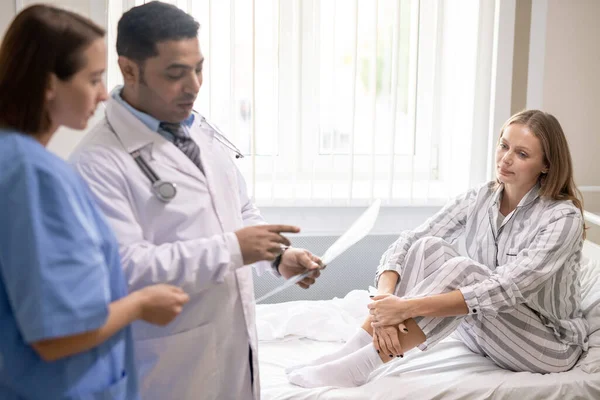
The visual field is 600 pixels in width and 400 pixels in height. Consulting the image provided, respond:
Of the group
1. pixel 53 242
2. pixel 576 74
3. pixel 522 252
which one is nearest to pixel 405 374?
pixel 522 252

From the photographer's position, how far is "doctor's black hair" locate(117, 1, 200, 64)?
1270mm

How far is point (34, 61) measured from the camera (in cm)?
98

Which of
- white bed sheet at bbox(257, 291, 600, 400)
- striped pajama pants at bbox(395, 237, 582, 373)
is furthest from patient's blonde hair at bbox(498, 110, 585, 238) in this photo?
white bed sheet at bbox(257, 291, 600, 400)

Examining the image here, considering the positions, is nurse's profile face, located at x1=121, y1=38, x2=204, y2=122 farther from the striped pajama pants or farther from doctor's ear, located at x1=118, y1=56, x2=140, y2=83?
the striped pajama pants

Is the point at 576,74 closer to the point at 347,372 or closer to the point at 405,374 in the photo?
the point at 405,374

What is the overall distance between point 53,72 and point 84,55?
0.19 ft

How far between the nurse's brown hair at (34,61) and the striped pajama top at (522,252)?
135cm

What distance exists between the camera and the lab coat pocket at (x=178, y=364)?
130 centimetres

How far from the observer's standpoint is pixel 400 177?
2936 millimetres

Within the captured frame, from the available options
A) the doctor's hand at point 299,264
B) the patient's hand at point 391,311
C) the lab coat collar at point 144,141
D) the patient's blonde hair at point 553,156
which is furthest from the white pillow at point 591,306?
the lab coat collar at point 144,141

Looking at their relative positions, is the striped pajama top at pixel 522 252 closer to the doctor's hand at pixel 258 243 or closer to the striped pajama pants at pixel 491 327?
the striped pajama pants at pixel 491 327

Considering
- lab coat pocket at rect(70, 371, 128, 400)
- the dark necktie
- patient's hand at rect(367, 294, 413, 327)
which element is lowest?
patient's hand at rect(367, 294, 413, 327)

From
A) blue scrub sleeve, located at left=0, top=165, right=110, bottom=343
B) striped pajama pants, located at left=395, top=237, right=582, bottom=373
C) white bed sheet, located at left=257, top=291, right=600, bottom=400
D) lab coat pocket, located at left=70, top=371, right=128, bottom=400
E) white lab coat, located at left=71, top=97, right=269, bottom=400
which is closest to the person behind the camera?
blue scrub sleeve, located at left=0, top=165, right=110, bottom=343

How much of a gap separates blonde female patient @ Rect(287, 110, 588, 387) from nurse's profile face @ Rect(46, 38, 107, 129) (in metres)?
1.18
